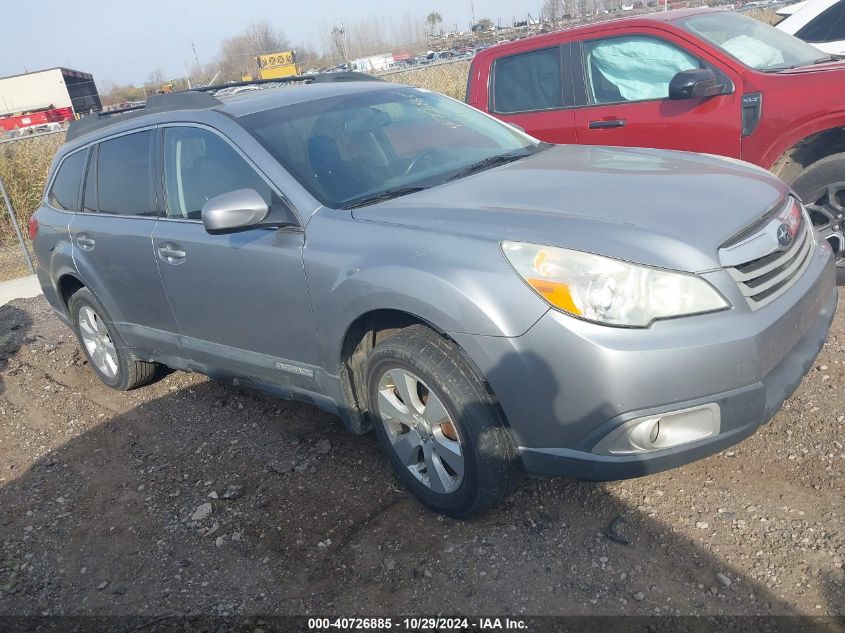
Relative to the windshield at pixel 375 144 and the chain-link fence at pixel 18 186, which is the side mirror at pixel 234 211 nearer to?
the windshield at pixel 375 144

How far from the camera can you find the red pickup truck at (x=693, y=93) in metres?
4.82

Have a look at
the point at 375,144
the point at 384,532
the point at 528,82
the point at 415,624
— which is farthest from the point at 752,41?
the point at 415,624

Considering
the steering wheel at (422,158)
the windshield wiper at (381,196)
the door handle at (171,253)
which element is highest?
the steering wheel at (422,158)

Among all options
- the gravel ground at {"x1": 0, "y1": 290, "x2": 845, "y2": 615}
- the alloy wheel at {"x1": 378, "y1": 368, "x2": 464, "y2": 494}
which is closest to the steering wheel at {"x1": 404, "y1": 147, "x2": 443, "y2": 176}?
the alloy wheel at {"x1": 378, "y1": 368, "x2": 464, "y2": 494}

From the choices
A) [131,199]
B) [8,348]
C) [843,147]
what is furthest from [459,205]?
[8,348]

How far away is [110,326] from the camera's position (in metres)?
4.85

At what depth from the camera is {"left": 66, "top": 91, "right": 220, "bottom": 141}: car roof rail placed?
4.04 m

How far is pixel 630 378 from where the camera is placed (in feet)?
8.12

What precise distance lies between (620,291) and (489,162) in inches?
58.3

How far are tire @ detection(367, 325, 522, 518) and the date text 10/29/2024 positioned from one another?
1.59 feet

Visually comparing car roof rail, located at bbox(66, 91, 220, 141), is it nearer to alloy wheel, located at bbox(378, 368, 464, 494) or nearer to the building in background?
alloy wheel, located at bbox(378, 368, 464, 494)

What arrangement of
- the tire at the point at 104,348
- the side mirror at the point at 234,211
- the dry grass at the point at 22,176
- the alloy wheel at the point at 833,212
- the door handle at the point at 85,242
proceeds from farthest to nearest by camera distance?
1. the dry grass at the point at 22,176
2. the tire at the point at 104,348
3. the alloy wheel at the point at 833,212
4. the door handle at the point at 85,242
5. the side mirror at the point at 234,211

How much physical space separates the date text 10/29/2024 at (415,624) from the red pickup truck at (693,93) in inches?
142

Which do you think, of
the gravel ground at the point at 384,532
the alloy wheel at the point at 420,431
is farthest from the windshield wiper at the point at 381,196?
the gravel ground at the point at 384,532
